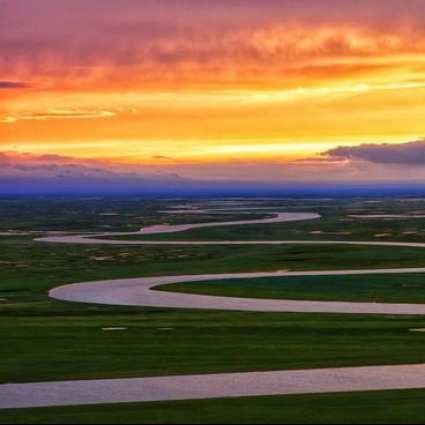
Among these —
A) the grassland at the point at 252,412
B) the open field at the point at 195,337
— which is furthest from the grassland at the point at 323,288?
the grassland at the point at 252,412

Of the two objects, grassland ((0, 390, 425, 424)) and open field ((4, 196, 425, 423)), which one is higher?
grassland ((0, 390, 425, 424))

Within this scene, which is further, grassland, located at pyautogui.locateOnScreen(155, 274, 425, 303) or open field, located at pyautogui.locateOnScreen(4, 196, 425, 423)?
grassland, located at pyautogui.locateOnScreen(155, 274, 425, 303)

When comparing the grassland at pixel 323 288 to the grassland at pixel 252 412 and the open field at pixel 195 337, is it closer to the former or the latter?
the open field at pixel 195 337

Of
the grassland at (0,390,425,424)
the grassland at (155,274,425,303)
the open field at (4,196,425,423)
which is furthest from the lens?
the grassland at (155,274,425,303)

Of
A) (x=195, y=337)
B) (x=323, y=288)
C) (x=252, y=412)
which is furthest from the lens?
(x=323, y=288)

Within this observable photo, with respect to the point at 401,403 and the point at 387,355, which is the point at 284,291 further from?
the point at 401,403

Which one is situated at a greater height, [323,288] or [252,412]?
[252,412]

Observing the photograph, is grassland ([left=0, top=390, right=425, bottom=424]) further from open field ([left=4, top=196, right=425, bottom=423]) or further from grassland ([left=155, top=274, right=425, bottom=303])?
grassland ([left=155, top=274, right=425, bottom=303])

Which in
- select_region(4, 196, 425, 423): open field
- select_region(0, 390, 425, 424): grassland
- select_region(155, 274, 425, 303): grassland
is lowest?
select_region(155, 274, 425, 303): grassland

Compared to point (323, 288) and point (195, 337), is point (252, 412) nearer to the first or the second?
point (195, 337)

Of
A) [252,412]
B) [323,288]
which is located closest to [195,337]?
[252,412]

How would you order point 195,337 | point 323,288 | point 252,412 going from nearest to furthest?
point 252,412
point 195,337
point 323,288

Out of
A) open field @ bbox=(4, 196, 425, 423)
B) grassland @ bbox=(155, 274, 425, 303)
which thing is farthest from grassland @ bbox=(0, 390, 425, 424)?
grassland @ bbox=(155, 274, 425, 303)

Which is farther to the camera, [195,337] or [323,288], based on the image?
[323,288]
